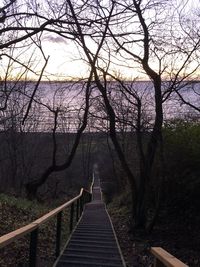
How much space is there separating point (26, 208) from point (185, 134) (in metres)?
5.71

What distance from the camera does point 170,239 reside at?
1336 centimetres

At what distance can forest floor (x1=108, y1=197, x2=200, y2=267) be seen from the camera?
1068 cm

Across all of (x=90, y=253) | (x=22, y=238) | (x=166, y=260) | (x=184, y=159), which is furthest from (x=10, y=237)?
(x=184, y=159)

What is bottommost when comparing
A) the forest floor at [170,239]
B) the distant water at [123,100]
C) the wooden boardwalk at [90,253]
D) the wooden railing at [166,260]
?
the forest floor at [170,239]

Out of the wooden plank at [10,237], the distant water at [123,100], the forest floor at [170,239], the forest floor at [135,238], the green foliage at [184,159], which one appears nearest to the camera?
the wooden plank at [10,237]

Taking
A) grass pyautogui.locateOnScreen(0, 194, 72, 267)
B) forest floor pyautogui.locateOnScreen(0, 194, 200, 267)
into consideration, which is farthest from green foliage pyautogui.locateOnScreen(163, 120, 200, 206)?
grass pyautogui.locateOnScreen(0, 194, 72, 267)

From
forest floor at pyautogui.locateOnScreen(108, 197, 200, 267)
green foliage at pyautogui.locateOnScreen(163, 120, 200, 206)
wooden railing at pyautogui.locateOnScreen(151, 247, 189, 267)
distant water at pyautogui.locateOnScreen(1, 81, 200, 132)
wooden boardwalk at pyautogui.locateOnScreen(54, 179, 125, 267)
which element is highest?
distant water at pyautogui.locateOnScreen(1, 81, 200, 132)

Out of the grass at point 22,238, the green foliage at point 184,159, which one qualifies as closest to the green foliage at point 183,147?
the green foliage at point 184,159

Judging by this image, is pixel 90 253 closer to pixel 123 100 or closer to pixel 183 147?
pixel 183 147

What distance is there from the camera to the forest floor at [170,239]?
10.7 m

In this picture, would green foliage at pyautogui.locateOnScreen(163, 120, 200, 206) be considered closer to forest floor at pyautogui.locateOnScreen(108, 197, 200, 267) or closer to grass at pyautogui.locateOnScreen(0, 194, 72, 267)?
forest floor at pyautogui.locateOnScreen(108, 197, 200, 267)

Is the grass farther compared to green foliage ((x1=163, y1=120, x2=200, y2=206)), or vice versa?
green foliage ((x1=163, y1=120, x2=200, y2=206))

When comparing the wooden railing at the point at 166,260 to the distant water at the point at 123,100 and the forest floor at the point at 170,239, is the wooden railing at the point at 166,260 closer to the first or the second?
the forest floor at the point at 170,239

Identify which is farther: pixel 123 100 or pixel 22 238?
pixel 123 100
